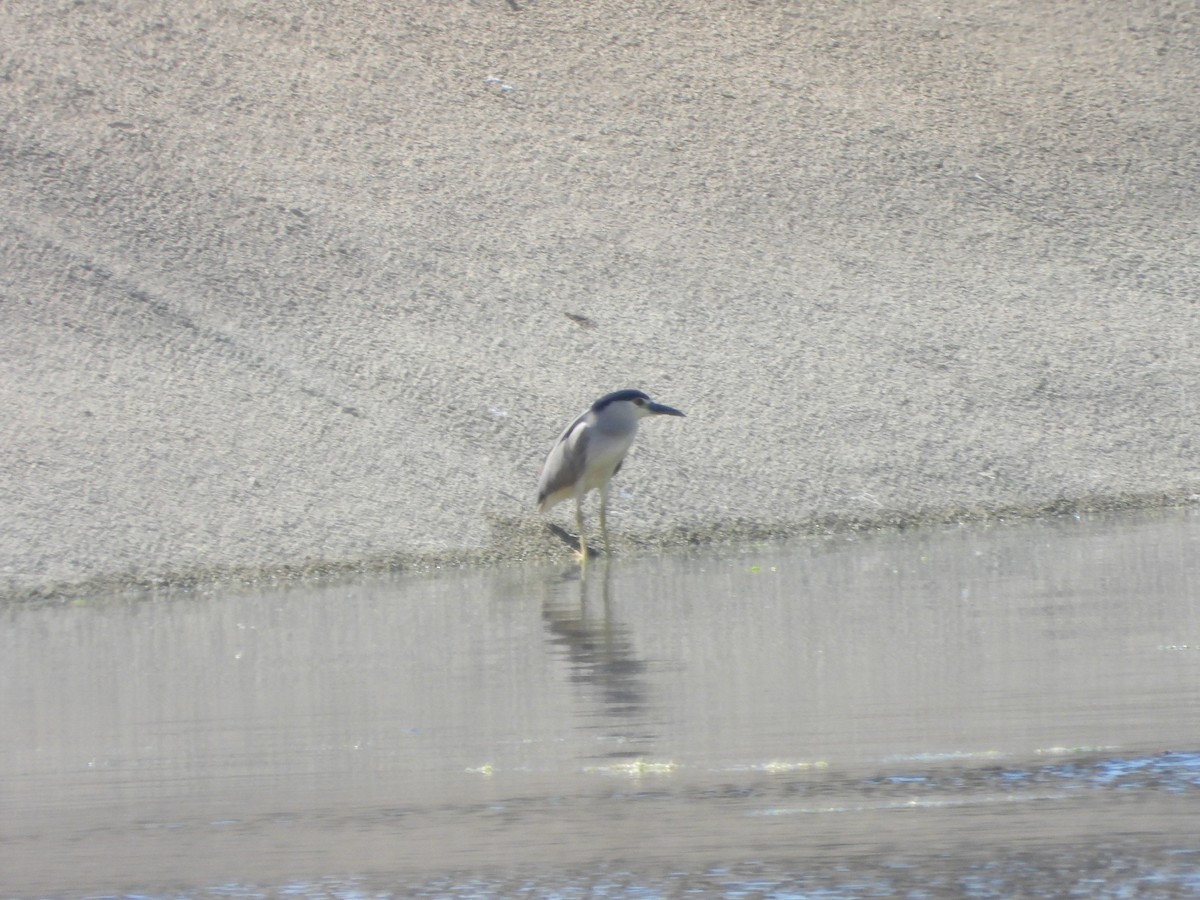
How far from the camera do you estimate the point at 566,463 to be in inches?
626

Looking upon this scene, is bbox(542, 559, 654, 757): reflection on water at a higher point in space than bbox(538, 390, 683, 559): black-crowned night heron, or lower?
lower

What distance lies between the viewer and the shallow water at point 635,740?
620 centimetres

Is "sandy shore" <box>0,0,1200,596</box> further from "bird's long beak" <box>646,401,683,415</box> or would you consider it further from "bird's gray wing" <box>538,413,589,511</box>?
"bird's long beak" <box>646,401,683,415</box>

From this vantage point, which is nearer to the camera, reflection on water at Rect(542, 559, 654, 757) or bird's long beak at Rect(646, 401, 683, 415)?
reflection on water at Rect(542, 559, 654, 757)

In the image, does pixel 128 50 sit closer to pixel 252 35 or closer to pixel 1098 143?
pixel 252 35

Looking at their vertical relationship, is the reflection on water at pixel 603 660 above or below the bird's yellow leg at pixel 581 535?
below

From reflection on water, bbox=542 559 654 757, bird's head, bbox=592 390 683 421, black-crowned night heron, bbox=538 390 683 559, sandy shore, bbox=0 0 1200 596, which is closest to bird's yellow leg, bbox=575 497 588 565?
black-crowned night heron, bbox=538 390 683 559

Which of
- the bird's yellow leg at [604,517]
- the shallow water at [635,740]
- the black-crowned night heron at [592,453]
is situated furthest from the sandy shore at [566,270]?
the shallow water at [635,740]

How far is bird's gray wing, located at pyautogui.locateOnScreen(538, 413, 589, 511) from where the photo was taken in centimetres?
1590

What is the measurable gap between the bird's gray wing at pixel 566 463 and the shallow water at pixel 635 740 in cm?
222

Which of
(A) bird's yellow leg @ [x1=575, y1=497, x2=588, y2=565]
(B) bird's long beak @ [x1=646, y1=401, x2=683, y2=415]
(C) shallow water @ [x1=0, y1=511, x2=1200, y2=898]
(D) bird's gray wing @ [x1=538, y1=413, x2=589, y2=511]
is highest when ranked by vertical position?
(B) bird's long beak @ [x1=646, y1=401, x2=683, y2=415]

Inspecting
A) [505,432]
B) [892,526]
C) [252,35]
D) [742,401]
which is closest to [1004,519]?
[892,526]

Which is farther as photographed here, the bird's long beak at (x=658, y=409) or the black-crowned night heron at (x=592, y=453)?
the bird's long beak at (x=658, y=409)

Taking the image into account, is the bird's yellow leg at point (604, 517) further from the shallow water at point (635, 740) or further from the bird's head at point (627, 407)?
the shallow water at point (635, 740)
